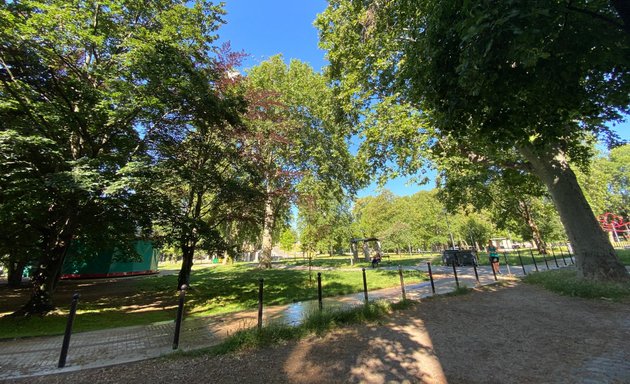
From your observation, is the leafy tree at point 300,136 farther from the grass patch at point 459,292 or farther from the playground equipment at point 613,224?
the playground equipment at point 613,224

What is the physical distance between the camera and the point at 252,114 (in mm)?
17281

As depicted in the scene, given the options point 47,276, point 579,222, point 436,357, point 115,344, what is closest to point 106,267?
point 47,276

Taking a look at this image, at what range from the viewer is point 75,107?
341 inches

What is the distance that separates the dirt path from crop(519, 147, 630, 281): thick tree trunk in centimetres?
303

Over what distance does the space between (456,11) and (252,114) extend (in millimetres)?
14754

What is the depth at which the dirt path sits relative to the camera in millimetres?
3771

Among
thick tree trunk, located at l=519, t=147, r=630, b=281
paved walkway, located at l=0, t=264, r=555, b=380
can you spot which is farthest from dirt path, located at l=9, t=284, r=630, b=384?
thick tree trunk, located at l=519, t=147, r=630, b=281

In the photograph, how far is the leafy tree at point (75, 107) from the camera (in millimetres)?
7043

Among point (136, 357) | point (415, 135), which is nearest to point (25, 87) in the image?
point (136, 357)

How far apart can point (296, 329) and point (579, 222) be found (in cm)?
999

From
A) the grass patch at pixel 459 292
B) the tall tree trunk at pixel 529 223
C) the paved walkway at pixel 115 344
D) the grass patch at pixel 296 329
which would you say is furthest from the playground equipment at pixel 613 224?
the paved walkway at pixel 115 344

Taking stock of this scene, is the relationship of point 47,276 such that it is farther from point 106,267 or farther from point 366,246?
point 366,246

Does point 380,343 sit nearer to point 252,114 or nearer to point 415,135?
point 415,135

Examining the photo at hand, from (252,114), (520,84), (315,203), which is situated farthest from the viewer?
(315,203)
